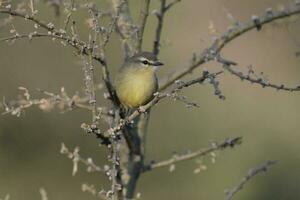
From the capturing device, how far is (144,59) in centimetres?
442

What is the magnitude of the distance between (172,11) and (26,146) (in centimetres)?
448

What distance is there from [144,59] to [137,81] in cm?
17

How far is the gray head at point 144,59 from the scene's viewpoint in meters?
4.21

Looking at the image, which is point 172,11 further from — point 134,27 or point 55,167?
point 134,27

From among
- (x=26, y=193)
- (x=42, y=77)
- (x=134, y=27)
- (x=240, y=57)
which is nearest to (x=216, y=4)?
(x=240, y=57)

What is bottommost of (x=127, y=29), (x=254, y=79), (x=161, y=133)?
(x=254, y=79)

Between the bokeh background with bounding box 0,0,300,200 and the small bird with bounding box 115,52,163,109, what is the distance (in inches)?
99.5

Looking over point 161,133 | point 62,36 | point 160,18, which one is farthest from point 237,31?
point 161,133

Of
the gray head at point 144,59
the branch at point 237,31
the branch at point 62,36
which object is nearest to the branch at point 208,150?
the branch at point 237,31

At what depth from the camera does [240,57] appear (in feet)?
40.4

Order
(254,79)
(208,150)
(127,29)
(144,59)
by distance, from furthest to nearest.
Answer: (144,59)
(127,29)
(208,150)
(254,79)

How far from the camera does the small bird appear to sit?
4.38m

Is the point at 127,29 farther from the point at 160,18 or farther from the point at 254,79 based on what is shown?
the point at 254,79

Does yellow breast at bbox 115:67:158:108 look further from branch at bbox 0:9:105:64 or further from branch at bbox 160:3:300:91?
branch at bbox 0:9:105:64
